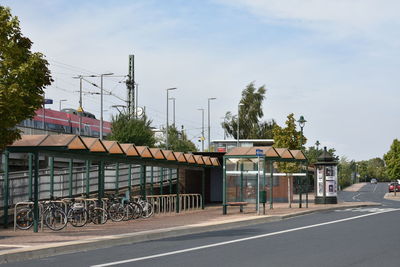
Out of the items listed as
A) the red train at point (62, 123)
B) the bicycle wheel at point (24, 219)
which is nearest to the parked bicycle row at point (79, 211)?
the bicycle wheel at point (24, 219)

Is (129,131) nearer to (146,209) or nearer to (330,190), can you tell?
(330,190)

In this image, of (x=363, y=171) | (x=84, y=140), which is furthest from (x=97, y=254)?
(x=363, y=171)

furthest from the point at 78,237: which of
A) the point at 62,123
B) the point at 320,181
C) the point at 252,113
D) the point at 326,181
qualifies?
the point at 252,113

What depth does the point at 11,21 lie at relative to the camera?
17344 millimetres

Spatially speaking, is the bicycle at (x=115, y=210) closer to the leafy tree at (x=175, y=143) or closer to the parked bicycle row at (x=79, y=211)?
the parked bicycle row at (x=79, y=211)

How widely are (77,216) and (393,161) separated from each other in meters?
64.3

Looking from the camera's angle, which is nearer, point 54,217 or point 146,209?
point 54,217

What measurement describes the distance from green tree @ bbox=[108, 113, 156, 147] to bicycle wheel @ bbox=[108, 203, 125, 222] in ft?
123

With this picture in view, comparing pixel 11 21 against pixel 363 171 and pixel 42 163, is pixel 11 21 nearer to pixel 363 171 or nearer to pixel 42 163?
pixel 42 163

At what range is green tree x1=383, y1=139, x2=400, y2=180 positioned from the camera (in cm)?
8019

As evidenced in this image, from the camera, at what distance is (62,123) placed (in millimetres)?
60688

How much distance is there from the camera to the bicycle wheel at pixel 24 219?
21.2m

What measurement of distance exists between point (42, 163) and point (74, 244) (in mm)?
45907

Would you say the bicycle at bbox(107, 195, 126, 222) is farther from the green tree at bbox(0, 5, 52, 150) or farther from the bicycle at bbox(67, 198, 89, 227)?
the green tree at bbox(0, 5, 52, 150)
